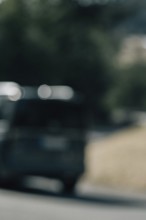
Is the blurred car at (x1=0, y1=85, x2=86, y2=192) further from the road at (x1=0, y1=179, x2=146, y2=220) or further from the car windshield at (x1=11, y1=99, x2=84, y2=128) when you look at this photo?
the road at (x1=0, y1=179, x2=146, y2=220)

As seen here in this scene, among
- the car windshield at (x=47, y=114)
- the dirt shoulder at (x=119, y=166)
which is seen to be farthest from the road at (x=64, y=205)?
the dirt shoulder at (x=119, y=166)

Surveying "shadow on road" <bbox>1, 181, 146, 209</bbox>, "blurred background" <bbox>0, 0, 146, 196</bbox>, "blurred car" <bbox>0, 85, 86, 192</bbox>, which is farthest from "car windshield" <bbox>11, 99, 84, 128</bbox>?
"blurred background" <bbox>0, 0, 146, 196</bbox>

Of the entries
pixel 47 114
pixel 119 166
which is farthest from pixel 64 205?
pixel 119 166

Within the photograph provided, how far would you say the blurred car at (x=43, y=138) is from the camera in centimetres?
1966

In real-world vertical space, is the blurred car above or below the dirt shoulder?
below

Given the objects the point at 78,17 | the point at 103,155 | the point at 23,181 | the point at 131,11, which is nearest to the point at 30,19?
the point at 78,17

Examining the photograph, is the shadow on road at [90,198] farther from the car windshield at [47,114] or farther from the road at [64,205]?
the car windshield at [47,114]

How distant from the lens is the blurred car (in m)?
19.7

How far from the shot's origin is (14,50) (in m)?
56.3

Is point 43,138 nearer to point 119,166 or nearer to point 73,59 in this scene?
point 119,166

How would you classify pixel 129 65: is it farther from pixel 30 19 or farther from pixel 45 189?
pixel 45 189

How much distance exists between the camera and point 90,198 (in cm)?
1916

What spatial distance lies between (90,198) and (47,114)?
1.90 metres

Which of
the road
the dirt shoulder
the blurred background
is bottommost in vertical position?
the road
